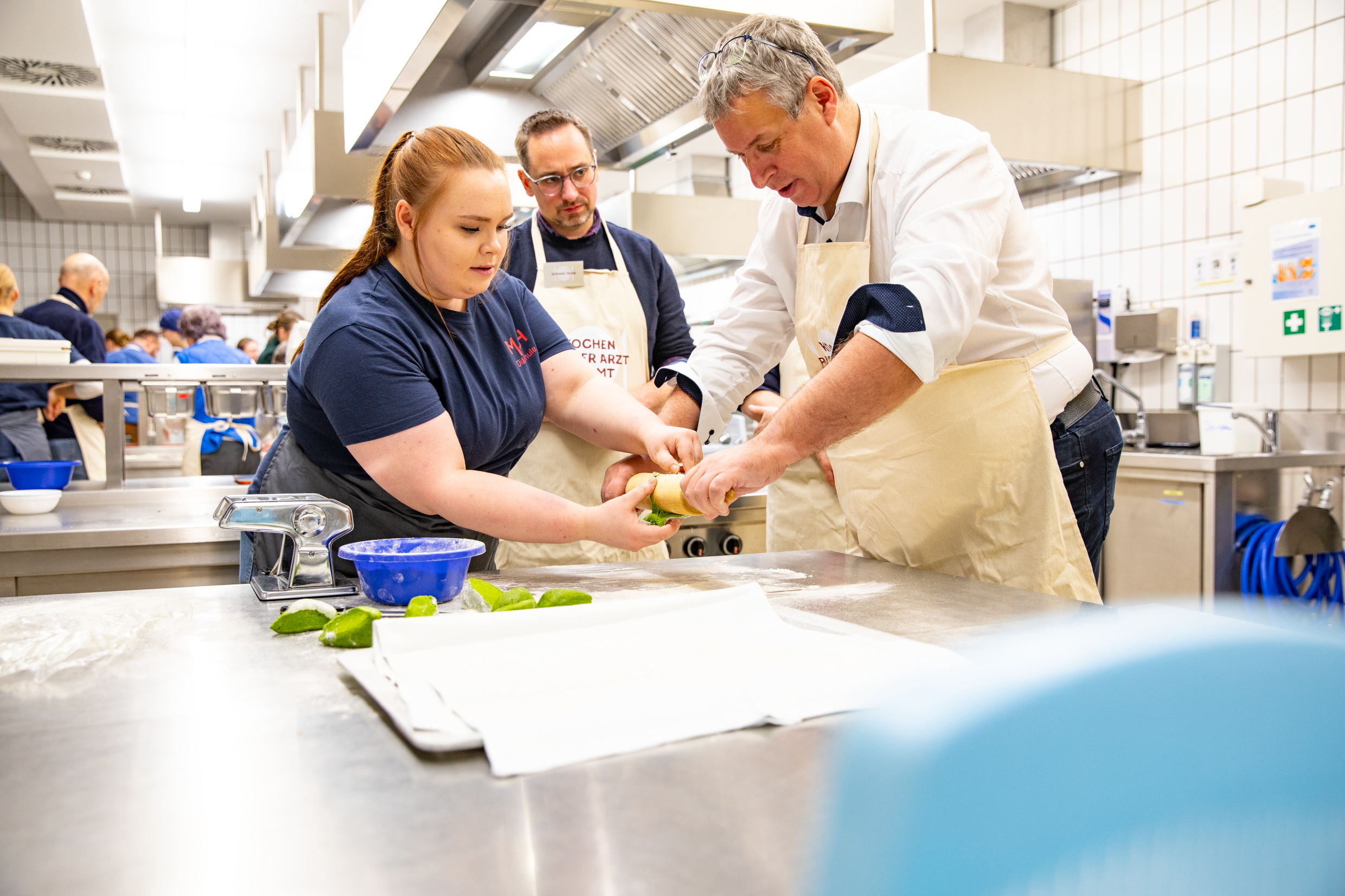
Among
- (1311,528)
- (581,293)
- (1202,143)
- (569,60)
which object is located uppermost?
(1202,143)

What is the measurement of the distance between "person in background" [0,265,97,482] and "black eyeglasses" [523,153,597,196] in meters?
2.03

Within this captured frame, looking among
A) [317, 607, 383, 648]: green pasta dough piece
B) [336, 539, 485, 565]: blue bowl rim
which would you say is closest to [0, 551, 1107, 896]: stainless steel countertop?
[317, 607, 383, 648]: green pasta dough piece

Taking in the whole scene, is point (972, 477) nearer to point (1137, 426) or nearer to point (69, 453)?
point (1137, 426)

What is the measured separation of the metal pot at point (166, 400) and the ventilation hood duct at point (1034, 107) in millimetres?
2501

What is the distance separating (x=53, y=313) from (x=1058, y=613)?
457cm

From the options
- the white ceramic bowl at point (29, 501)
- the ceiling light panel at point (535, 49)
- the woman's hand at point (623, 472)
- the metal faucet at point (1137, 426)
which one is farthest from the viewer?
the metal faucet at point (1137, 426)

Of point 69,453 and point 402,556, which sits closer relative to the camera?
point 402,556

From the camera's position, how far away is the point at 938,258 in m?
1.33

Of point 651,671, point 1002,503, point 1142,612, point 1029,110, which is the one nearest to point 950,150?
point 1002,503

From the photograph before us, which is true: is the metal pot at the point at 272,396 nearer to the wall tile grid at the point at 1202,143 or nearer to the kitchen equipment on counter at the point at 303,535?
the kitchen equipment on counter at the point at 303,535

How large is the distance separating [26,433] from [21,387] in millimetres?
166

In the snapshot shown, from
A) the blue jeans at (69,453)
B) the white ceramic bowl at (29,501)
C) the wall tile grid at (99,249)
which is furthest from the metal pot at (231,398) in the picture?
the wall tile grid at (99,249)

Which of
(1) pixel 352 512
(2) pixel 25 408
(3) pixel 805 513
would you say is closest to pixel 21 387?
(2) pixel 25 408

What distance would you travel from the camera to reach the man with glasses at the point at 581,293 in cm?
209
